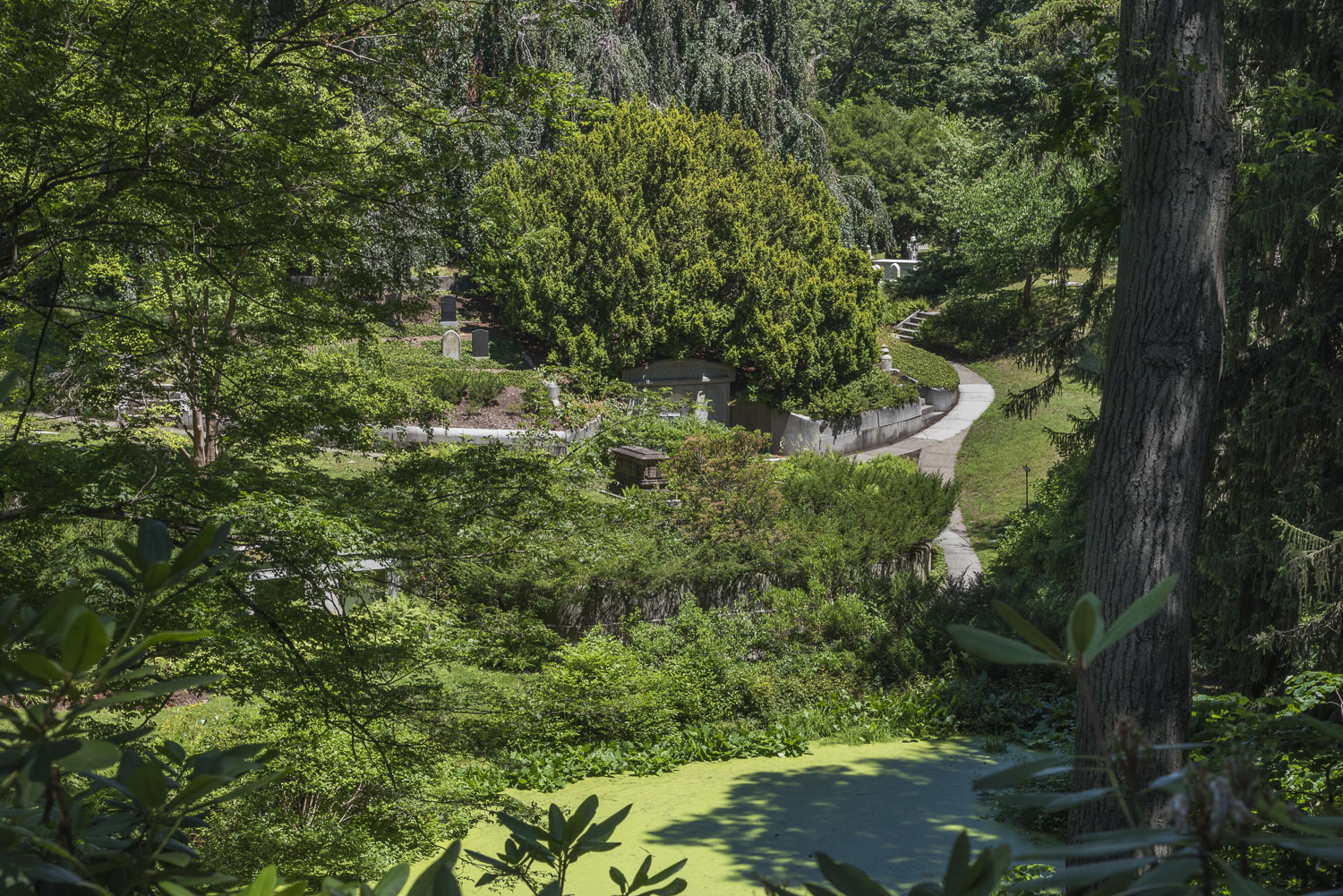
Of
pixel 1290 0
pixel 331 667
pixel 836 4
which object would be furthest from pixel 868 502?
pixel 836 4

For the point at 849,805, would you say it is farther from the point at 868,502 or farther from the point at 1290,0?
the point at 1290,0

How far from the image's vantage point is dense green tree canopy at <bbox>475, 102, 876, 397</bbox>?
2186 cm

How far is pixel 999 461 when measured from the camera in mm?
20531

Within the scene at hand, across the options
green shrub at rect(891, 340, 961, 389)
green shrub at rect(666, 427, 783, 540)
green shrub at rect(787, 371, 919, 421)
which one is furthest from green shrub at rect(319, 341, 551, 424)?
green shrub at rect(891, 340, 961, 389)

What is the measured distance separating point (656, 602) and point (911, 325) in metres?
22.9

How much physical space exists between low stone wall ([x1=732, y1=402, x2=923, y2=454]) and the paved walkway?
285mm

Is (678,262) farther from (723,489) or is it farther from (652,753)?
(652,753)

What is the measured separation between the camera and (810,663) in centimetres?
1040

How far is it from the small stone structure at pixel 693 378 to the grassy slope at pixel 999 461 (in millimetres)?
5584

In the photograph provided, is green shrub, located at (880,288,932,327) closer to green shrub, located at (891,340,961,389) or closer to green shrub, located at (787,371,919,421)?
green shrub, located at (891,340,961,389)

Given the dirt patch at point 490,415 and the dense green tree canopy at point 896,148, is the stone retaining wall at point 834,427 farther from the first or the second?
the dense green tree canopy at point 896,148

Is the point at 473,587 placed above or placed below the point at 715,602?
above

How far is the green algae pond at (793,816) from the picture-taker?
6.30 meters

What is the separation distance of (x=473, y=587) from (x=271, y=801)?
5.76 feet
